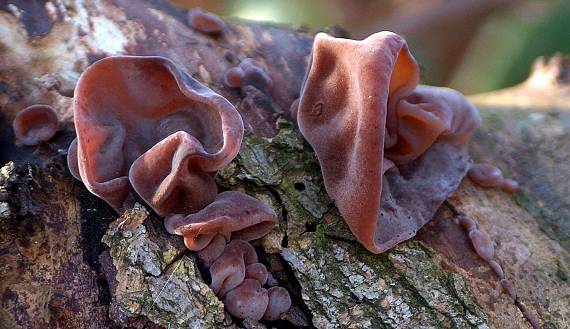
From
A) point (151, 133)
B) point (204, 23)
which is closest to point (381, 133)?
point (151, 133)

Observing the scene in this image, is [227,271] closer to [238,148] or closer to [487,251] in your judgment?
[238,148]

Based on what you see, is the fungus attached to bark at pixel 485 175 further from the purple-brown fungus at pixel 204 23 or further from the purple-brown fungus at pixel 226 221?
the purple-brown fungus at pixel 204 23

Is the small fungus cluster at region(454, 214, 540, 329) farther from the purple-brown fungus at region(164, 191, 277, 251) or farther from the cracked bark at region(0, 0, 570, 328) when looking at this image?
the purple-brown fungus at region(164, 191, 277, 251)

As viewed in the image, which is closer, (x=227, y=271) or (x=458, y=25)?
(x=227, y=271)

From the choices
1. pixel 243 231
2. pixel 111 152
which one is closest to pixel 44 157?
pixel 111 152

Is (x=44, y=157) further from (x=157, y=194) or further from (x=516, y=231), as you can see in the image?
(x=516, y=231)
